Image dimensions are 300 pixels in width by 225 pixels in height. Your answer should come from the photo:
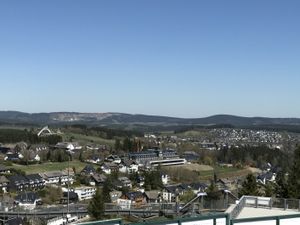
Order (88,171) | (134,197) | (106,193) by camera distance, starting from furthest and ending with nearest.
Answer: (88,171) → (134,197) → (106,193)

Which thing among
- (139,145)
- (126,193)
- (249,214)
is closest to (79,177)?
(126,193)

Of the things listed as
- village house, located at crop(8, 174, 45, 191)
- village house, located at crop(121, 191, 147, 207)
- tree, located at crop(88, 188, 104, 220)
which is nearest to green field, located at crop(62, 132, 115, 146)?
village house, located at crop(8, 174, 45, 191)

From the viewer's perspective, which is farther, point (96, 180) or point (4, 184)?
point (96, 180)

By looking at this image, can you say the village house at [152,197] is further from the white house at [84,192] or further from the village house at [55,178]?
the village house at [55,178]

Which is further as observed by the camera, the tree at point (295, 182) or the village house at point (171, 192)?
the village house at point (171, 192)

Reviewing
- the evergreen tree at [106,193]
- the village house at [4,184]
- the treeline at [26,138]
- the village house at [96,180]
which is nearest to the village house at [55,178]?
the village house at [96,180]

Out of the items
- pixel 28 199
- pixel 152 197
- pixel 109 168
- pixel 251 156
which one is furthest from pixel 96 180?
pixel 251 156

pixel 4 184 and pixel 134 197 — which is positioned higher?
pixel 4 184

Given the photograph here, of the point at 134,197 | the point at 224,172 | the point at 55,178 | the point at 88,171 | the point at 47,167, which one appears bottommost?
the point at 134,197

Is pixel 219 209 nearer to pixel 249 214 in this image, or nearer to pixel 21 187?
pixel 249 214

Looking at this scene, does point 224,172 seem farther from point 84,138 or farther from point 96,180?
point 84,138

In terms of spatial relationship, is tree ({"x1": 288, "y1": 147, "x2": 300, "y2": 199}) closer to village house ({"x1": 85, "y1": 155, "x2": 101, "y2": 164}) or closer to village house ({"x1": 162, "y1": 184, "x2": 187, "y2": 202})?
village house ({"x1": 162, "y1": 184, "x2": 187, "y2": 202})
